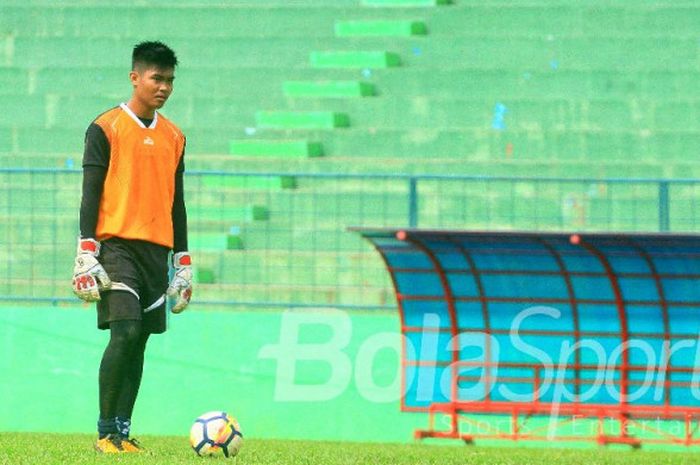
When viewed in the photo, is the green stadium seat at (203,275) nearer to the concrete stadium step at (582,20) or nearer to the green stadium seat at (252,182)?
the green stadium seat at (252,182)

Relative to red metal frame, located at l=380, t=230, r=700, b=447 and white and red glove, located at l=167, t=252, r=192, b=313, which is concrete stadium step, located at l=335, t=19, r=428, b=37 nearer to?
red metal frame, located at l=380, t=230, r=700, b=447

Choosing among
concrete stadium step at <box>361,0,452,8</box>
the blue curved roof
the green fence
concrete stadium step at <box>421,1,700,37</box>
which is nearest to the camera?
the blue curved roof

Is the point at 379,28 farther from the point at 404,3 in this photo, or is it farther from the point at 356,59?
the point at 356,59

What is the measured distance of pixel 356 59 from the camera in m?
16.5

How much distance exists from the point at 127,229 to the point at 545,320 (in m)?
3.13

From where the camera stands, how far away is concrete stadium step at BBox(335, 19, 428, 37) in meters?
16.9

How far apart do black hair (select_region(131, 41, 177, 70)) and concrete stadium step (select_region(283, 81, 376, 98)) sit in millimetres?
8455

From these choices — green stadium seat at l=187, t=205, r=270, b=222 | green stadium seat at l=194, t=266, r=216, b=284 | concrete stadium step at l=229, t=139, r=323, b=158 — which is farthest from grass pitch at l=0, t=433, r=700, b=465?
concrete stadium step at l=229, t=139, r=323, b=158

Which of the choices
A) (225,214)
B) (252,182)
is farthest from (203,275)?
(252,182)

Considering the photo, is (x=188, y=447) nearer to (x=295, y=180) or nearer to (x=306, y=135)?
(x=295, y=180)

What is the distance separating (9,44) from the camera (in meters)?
17.5

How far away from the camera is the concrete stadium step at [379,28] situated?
16922mm

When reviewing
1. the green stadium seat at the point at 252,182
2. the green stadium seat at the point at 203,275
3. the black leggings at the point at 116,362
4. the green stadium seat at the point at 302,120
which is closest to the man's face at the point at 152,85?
the black leggings at the point at 116,362

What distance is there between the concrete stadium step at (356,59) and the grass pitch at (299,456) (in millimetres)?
6772
